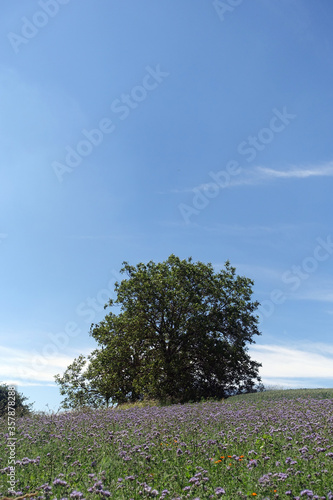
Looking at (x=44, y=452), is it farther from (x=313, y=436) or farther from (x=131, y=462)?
(x=313, y=436)

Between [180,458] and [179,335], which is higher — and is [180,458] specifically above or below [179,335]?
below

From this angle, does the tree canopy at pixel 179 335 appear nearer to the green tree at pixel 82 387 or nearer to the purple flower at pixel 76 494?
the green tree at pixel 82 387

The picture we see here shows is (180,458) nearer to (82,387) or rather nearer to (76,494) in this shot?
(76,494)

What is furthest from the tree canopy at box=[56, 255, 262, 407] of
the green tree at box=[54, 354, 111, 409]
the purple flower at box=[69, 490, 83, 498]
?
the purple flower at box=[69, 490, 83, 498]

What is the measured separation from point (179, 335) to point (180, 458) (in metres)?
18.8

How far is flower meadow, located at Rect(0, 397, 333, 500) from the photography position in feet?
18.5

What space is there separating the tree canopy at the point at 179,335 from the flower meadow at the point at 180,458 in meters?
14.2

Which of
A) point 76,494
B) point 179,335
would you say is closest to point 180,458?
point 76,494

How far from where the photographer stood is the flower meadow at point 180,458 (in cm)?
564

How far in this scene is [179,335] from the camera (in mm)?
25906

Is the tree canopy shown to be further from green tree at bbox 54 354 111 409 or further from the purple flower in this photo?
the purple flower

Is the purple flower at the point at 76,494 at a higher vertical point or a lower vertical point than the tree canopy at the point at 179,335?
lower

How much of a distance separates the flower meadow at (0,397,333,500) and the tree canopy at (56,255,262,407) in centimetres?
1422

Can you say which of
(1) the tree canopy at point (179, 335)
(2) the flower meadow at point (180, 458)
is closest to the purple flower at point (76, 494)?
(2) the flower meadow at point (180, 458)
